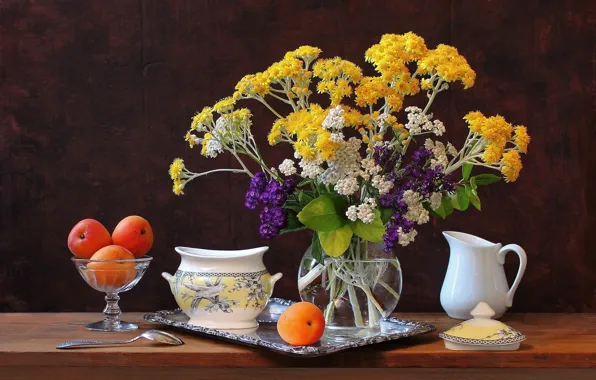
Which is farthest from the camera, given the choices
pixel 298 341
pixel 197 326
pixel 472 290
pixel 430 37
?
pixel 430 37

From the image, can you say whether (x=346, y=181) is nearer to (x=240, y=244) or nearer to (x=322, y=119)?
(x=322, y=119)

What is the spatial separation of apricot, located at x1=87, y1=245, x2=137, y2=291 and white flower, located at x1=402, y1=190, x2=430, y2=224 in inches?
20.8

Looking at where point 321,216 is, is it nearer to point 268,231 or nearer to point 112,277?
point 268,231

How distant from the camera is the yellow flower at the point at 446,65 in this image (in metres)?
1.44

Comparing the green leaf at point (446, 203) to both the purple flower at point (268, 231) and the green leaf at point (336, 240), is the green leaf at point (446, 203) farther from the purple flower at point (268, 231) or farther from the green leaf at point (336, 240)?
the purple flower at point (268, 231)

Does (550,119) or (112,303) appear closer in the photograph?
(112,303)

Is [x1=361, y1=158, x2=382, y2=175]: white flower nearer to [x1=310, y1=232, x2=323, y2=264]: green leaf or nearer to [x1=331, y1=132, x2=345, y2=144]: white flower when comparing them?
[x1=331, y1=132, x2=345, y2=144]: white flower

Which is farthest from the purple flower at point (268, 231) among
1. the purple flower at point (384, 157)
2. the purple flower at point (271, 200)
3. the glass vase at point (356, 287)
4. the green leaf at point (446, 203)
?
the green leaf at point (446, 203)

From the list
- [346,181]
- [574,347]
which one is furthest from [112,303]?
[574,347]

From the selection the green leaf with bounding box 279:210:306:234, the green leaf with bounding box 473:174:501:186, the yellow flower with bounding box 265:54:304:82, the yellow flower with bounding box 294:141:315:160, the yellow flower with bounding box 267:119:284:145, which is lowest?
the green leaf with bounding box 279:210:306:234

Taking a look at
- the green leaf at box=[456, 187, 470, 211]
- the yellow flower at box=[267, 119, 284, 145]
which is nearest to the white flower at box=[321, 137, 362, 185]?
the yellow flower at box=[267, 119, 284, 145]

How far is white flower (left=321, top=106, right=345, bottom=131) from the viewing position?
4.68 ft

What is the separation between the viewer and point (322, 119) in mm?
1458

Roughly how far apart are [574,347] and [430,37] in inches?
30.3
